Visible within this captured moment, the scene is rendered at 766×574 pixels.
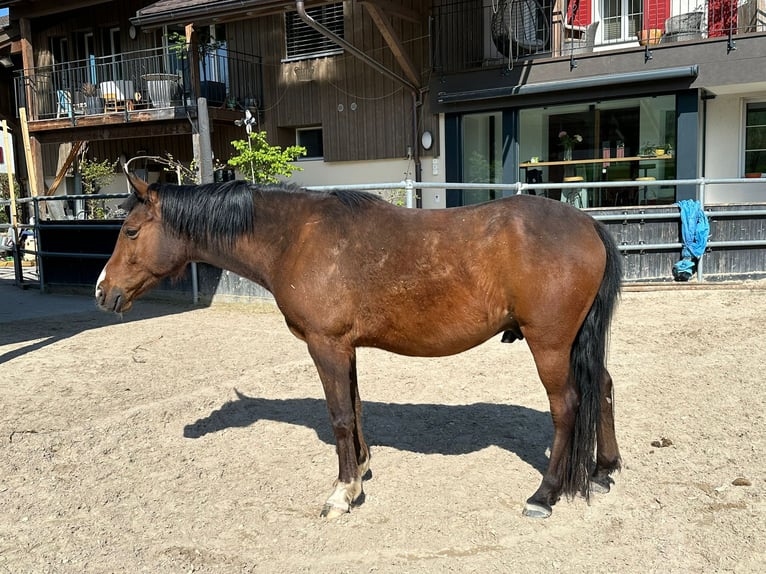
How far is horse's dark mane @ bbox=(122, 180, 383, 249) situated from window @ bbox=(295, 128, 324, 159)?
1225cm

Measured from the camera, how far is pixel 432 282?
3.54 m

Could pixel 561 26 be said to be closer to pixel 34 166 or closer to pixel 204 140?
pixel 204 140

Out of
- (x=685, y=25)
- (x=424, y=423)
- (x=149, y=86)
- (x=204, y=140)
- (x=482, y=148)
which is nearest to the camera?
(x=424, y=423)

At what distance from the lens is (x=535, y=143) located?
13555 millimetres

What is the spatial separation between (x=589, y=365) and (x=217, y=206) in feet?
7.30

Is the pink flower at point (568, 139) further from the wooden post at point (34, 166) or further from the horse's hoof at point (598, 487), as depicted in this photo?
the wooden post at point (34, 166)

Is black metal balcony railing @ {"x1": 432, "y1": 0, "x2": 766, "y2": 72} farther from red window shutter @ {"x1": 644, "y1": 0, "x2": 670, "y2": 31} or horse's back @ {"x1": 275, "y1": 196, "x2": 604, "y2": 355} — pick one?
horse's back @ {"x1": 275, "y1": 196, "x2": 604, "y2": 355}

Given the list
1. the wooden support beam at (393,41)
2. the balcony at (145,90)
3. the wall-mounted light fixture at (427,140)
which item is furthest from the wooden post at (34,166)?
the wall-mounted light fixture at (427,140)

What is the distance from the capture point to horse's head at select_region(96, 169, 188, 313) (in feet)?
12.9

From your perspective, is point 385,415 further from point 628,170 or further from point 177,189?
point 628,170

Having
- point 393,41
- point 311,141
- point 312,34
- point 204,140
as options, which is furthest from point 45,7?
point 204,140

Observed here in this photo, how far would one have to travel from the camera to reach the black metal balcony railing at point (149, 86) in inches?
598

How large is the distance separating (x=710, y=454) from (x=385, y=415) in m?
2.25

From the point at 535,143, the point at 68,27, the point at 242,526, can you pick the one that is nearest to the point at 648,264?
the point at 535,143
